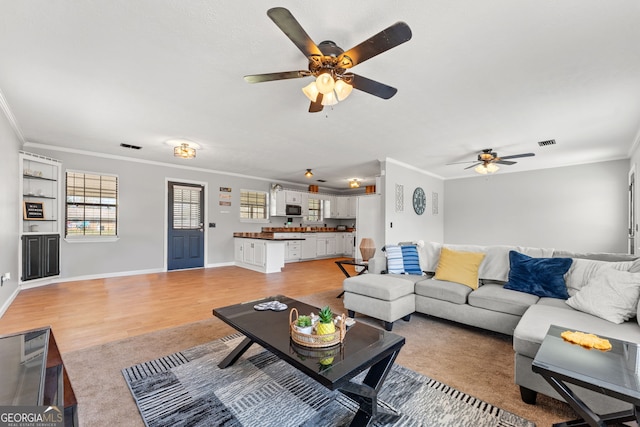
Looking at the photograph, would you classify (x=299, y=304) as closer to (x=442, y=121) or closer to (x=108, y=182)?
(x=442, y=121)

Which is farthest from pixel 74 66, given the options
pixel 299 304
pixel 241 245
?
pixel 241 245

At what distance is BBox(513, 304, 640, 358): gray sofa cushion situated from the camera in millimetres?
1785

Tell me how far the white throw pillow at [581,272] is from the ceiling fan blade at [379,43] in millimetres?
2635

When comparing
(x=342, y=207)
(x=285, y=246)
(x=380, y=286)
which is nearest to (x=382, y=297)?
(x=380, y=286)

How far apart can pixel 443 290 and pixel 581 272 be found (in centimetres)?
123

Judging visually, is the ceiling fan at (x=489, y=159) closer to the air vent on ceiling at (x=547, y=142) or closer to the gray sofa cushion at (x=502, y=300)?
the air vent on ceiling at (x=547, y=142)

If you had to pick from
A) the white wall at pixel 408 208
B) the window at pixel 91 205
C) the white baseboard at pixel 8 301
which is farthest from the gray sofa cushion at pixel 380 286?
the window at pixel 91 205

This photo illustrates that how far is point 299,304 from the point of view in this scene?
7.88 feet

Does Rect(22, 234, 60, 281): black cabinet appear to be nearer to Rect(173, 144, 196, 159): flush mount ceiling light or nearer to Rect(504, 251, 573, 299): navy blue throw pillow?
Rect(173, 144, 196, 159): flush mount ceiling light

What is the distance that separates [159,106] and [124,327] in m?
2.46

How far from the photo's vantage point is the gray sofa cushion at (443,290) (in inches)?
115

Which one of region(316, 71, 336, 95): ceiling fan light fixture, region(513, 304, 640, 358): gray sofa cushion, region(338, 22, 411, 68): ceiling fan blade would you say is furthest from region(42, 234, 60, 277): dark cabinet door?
region(513, 304, 640, 358): gray sofa cushion

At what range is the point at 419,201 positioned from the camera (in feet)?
22.8

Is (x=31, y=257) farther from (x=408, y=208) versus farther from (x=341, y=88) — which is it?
(x=408, y=208)
